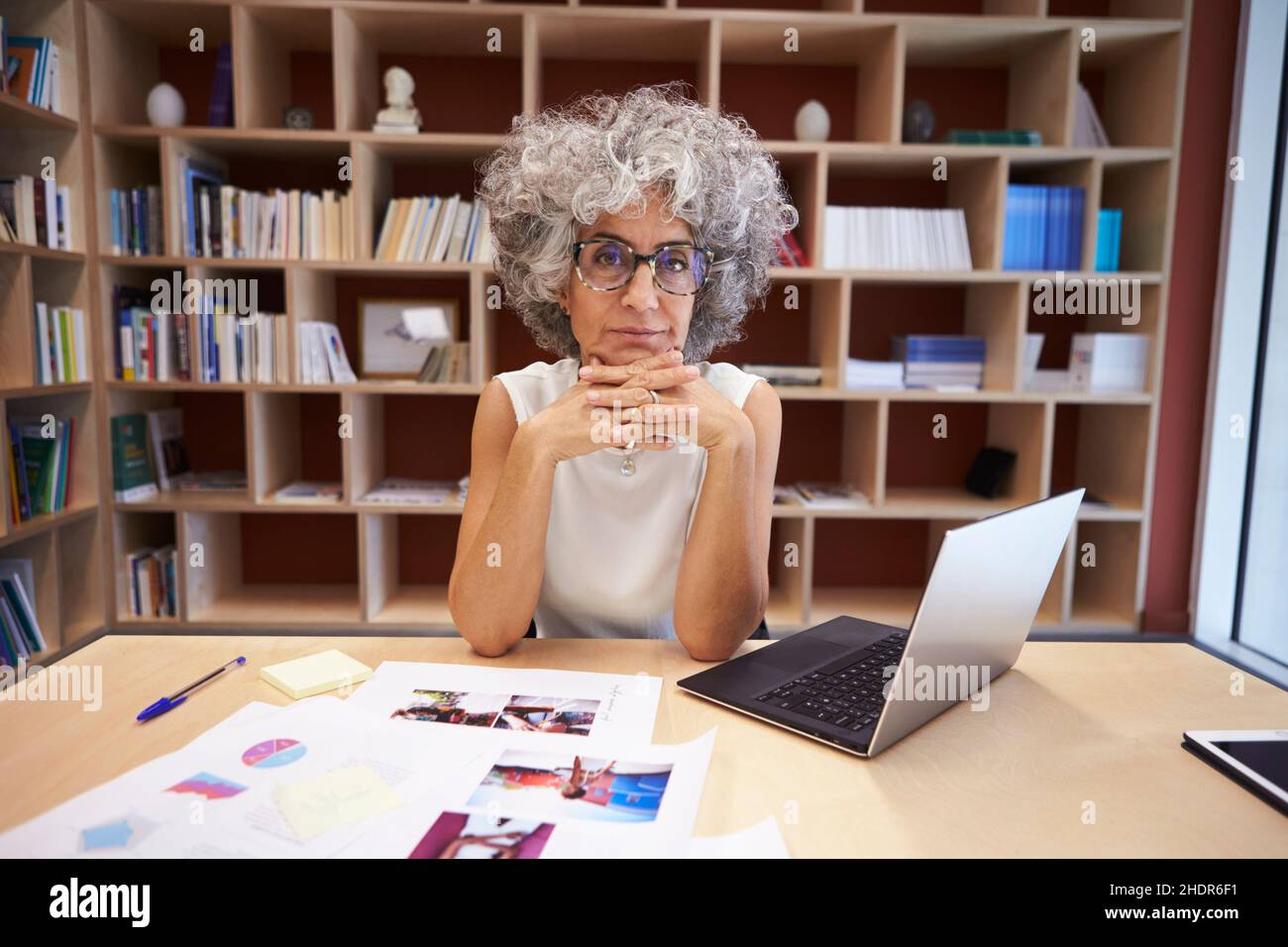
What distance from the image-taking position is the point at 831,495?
3.17m

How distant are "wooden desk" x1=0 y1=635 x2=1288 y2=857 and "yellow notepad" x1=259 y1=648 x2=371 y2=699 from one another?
21mm

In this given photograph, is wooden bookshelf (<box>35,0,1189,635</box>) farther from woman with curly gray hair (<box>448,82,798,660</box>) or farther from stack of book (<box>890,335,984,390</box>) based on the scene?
woman with curly gray hair (<box>448,82,798,660</box>)

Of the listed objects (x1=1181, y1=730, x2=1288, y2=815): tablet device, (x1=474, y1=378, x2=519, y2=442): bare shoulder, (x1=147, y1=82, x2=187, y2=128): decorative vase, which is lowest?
(x1=1181, y1=730, x2=1288, y2=815): tablet device

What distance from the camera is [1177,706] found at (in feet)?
3.26

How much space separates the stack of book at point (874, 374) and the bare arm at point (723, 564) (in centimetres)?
183

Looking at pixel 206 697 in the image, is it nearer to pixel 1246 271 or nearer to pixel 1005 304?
pixel 1005 304

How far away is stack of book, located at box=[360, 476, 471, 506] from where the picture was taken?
9.95 ft

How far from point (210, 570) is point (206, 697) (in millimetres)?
2477

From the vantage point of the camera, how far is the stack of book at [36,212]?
8.54 ft

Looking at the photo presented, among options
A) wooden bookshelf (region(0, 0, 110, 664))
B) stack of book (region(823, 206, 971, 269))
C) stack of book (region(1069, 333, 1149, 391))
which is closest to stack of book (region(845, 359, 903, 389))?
stack of book (region(823, 206, 971, 269))

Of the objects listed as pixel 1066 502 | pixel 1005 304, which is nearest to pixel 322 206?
pixel 1005 304

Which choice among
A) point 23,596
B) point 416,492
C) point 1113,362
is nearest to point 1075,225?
point 1113,362

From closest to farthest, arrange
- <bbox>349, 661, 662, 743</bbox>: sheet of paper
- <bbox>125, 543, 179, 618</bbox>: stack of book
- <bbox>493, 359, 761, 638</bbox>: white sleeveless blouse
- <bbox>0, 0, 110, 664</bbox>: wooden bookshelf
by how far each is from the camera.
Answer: <bbox>349, 661, 662, 743</bbox>: sheet of paper, <bbox>493, 359, 761, 638</bbox>: white sleeveless blouse, <bbox>0, 0, 110, 664</bbox>: wooden bookshelf, <bbox>125, 543, 179, 618</bbox>: stack of book

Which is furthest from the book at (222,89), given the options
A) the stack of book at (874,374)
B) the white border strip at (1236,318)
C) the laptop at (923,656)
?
the white border strip at (1236,318)
